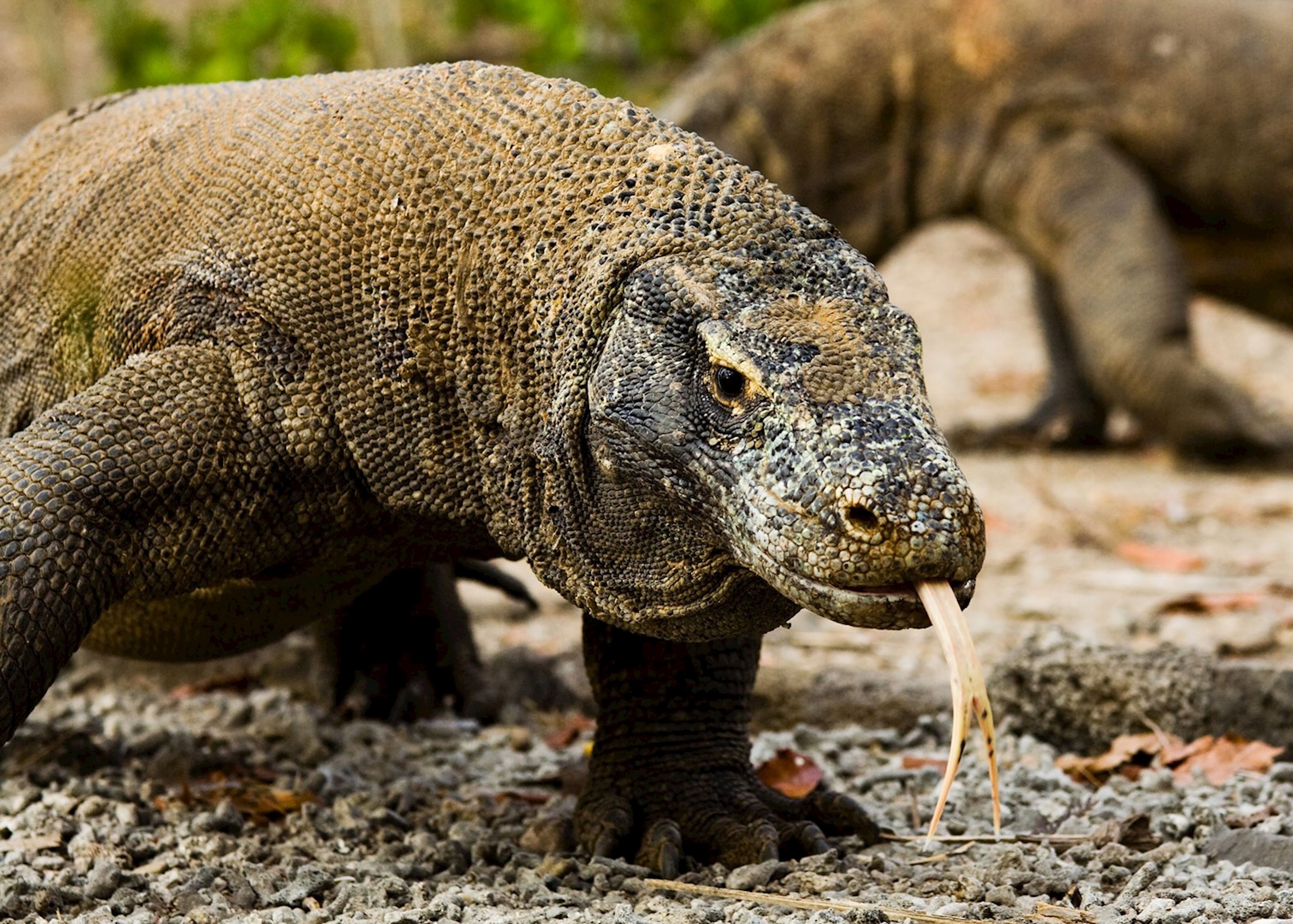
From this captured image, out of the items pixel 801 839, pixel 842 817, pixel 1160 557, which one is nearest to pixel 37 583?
pixel 801 839

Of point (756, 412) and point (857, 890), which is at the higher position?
point (756, 412)

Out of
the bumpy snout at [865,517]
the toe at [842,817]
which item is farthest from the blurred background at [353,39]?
the bumpy snout at [865,517]

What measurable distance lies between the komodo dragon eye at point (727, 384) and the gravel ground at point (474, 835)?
0.83 metres

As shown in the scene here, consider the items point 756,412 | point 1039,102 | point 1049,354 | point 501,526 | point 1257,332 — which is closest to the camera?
point 756,412

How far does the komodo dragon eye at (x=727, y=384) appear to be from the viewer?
8.16ft

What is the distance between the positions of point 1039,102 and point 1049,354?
5.00 feet

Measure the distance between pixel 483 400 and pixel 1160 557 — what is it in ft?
14.1

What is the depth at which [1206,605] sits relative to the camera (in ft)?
18.6

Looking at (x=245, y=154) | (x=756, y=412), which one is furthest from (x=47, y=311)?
(x=756, y=412)

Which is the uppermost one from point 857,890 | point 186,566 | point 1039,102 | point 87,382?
point 1039,102

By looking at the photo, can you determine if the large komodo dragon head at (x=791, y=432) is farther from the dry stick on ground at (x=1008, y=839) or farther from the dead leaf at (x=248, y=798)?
the dead leaf at (x=248, y=798)

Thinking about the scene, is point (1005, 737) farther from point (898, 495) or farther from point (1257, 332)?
point (1257, 332)

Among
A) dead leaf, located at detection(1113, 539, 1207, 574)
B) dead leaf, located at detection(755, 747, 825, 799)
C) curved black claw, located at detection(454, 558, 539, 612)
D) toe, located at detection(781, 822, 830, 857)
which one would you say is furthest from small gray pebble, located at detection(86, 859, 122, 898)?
dead leaf, located at detection(1113, 539, 1207, 574)

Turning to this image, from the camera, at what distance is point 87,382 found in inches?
130
